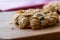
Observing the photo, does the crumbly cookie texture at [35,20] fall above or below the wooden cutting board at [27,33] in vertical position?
above

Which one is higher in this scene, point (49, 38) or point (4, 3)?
point (4, 3)

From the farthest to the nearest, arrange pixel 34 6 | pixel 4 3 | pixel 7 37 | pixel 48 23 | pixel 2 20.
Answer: pixel 4 3 → pixel 34 6 → pixel 2 20 → pixel 48 23 → pixel 7 37

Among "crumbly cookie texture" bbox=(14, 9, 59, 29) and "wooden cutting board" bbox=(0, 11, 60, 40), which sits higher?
"crumbly cookie texture" bbox=(14, 9, 59, 29)

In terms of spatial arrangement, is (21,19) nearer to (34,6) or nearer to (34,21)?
(34,21)

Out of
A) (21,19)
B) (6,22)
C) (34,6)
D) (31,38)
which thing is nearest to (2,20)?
(6,22)

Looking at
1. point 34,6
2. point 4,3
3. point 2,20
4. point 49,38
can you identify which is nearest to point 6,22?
point 2,20

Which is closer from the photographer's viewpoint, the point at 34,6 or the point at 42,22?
the point at 42,22

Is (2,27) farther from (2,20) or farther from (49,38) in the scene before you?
(49,38)

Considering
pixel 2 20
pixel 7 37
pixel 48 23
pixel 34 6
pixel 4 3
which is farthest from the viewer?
pixel 4 3

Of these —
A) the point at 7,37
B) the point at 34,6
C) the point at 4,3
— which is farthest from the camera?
the point at 4,3
